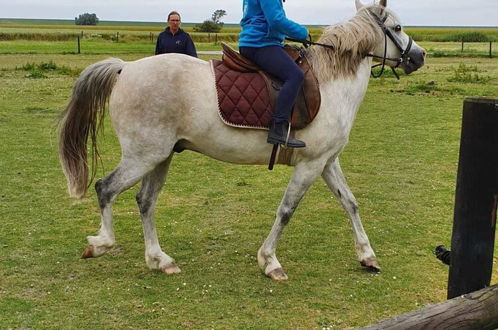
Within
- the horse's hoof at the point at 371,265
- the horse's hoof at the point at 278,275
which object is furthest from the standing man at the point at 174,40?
the horse's hoof at the point at 371,265

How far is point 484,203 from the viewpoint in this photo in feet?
10.4

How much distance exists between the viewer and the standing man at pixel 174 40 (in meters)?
9.59

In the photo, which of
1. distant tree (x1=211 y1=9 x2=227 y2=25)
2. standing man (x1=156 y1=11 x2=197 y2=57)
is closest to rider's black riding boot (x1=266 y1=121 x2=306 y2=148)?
standing man (x1=156 y1=11 x2=197 y2=57)

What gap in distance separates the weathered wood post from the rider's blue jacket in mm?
2243

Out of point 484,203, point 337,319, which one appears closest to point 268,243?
point 337,319

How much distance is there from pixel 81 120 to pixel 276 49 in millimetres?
1961

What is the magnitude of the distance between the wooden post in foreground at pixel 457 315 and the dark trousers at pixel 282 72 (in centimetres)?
248

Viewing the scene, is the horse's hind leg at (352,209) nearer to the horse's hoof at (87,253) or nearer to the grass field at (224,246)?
the grass field at (224,246)

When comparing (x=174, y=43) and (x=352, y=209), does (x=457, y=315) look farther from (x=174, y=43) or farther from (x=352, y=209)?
(x=174, y=43)

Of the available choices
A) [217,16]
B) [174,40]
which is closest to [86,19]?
[217,16]

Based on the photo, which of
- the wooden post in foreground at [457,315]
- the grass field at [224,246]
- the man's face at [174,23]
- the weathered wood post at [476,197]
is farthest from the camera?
the man's face at [174,23]

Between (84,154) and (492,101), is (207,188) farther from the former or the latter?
(492,101)

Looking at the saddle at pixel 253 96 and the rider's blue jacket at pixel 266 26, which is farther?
the saddle at pixel 253 96

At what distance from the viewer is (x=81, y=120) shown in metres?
5.45
